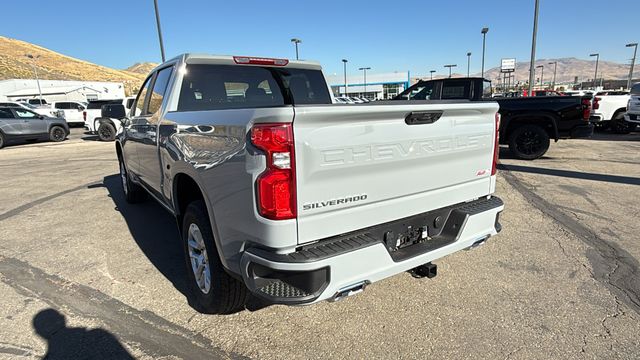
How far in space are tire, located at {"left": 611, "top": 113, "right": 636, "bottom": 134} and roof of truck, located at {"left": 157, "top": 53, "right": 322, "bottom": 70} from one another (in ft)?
46.0

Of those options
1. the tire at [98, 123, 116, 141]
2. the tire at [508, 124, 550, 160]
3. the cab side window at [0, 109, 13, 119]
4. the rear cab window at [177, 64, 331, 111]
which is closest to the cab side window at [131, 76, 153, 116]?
the rear cab window at [177, 64, 331, 111]

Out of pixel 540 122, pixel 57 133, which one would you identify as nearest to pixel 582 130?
pixel 540 122

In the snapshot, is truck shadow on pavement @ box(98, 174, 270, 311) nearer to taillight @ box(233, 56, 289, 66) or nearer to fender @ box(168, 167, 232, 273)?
fender @ box(168, 167, 232, 273)

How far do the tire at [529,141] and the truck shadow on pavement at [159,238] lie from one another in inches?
321

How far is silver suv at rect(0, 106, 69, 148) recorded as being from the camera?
15.7 m

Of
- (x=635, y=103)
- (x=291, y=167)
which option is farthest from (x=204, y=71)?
(x=635, y=103)

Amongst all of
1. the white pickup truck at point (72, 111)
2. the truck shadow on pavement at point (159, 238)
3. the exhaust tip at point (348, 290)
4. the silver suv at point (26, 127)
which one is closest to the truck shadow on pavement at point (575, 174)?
the exhaust tip at point (348, 290)

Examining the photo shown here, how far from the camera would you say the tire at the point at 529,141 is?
924 cm

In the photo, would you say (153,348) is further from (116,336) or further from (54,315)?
(54,315)

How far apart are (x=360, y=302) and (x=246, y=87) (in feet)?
8.03

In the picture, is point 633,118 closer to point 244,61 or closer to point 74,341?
point 244,61

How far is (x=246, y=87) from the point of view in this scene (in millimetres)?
4070

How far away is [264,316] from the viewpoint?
2951 mm

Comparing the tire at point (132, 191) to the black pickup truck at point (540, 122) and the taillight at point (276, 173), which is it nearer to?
the taillight at point (276, 173)
